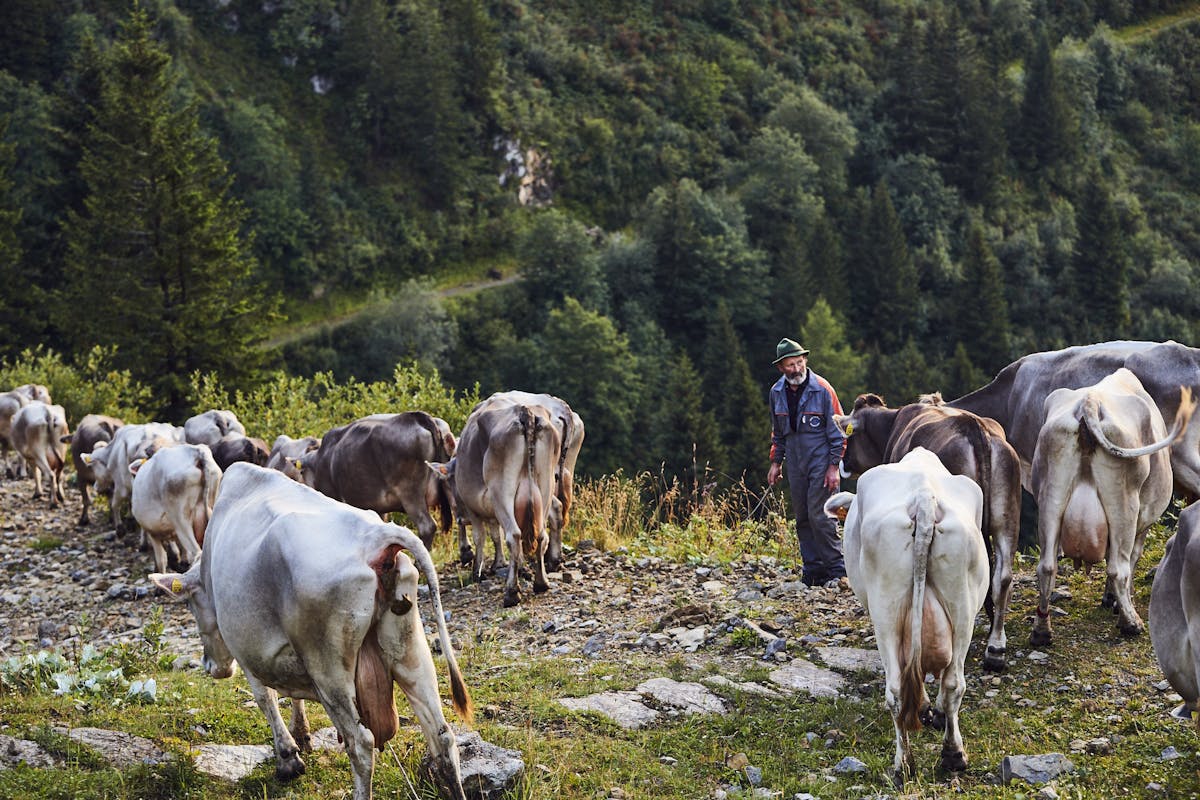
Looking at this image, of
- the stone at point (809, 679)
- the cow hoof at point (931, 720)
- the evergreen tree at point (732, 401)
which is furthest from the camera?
the evergreen tree at point (732, 401)

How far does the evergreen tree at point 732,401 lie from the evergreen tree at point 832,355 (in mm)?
4036

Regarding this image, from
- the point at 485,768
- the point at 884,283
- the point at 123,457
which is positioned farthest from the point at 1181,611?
the point at 884,283

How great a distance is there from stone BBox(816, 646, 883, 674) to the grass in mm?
175

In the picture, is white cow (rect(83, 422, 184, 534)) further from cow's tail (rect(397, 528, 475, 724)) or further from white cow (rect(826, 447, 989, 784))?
white cow (rect(826, 447, 989, 784))

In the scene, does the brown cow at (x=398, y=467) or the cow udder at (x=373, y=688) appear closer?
the cow udder at (x=373, y=688)

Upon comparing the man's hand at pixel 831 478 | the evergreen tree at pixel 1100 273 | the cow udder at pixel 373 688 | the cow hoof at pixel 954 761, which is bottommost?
the evergreen tree at pixel 1100 273

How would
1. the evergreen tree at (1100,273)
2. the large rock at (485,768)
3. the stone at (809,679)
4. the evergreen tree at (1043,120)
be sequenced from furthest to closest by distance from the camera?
the evergreen tree at (1043,120), the evergreen tree at (1100,273), the stone at (809,679), the large rock at (485,768)

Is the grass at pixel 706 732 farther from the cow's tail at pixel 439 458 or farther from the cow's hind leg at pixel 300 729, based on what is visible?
the cow's tail at pixel 439 458

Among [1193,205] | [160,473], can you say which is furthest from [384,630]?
[1193,205]

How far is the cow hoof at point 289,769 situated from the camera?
7500 millimetres

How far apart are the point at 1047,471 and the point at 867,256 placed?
236 feet

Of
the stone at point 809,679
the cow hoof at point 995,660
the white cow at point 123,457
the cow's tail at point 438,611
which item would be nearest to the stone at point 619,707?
the stone at point 809,679

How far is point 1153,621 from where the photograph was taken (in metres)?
7.07

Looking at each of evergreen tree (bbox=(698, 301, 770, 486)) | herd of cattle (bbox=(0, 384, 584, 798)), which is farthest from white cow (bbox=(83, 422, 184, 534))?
evergreen tree (bbox=(698, 301, 770, 486))
